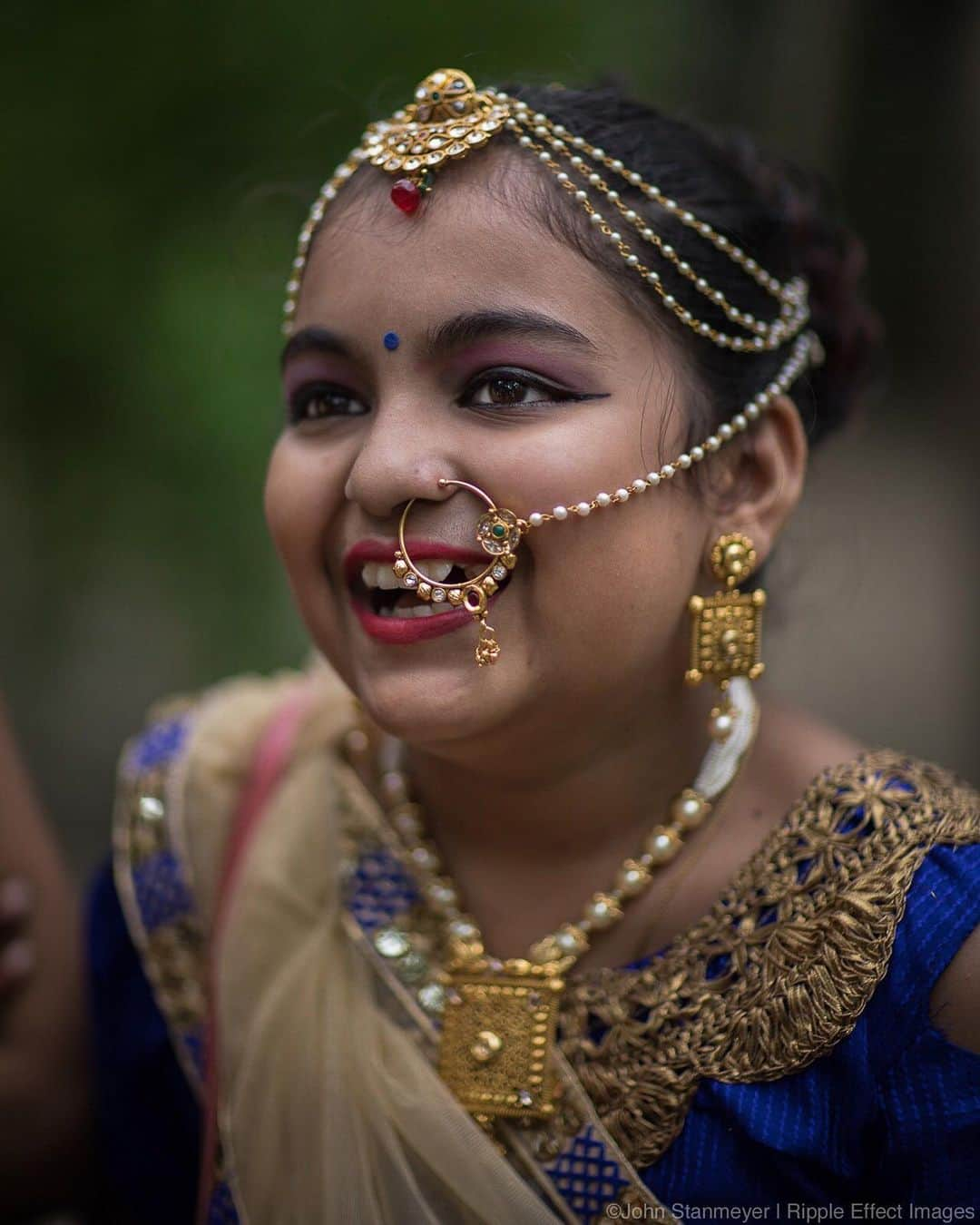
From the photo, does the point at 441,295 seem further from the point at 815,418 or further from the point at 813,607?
the point at 813,607

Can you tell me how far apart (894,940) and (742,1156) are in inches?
12.7

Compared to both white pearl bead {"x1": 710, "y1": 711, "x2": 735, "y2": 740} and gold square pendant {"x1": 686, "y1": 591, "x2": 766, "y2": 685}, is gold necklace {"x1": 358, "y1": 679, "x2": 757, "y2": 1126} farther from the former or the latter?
gold square pendant {"x1": 686, "y1": 591, "x2": 766, "y2": 685}

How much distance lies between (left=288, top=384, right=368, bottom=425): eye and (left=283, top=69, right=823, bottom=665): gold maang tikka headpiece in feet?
0.56

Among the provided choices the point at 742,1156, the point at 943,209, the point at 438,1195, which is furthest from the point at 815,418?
the point at 943,209

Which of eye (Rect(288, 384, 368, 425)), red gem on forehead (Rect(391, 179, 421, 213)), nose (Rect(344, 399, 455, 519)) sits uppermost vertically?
red gem on forehead (Rect(391, 179, 421, 213))

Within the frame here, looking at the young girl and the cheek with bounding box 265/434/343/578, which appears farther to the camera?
the cheek with bounding box 265/434/343/578

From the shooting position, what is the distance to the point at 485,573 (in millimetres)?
1380

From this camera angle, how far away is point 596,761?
5.25ft

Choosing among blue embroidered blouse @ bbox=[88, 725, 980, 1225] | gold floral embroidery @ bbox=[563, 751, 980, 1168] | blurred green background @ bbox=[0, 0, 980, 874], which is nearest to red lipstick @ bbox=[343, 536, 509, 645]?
gold floral embroidery @ bbox=[563, 751, 980, 1168]

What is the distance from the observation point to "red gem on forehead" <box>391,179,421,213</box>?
1425mm

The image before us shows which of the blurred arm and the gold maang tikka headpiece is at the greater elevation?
the gold maang tikka headpiece

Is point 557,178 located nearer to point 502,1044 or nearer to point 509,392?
point 509,392

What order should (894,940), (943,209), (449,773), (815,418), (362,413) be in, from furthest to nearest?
(943,209) < (815,418) < (449,773) < (362,413) < (894,940)

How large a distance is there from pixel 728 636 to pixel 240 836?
89 centimetres
